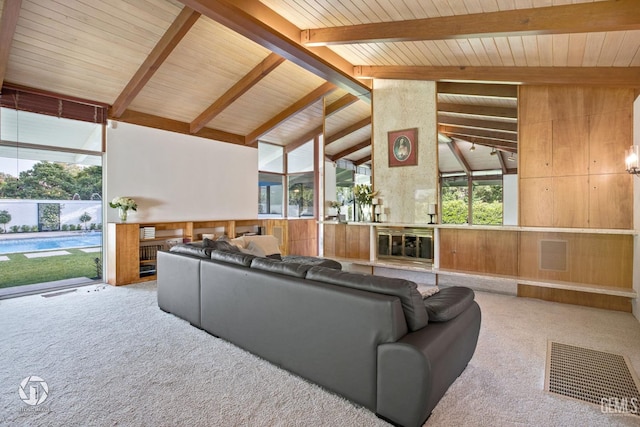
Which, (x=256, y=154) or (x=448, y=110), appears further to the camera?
(x=256, y=154)

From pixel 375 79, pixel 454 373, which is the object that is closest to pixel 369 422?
pixel 454 373

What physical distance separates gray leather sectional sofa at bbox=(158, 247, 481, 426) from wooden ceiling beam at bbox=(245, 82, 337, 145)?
4.65 meters

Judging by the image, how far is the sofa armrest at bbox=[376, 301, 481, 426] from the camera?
5.49 ft

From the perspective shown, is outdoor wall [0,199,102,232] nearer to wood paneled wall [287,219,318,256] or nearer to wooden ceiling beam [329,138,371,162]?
wood paneled wall [287,219,318,256]

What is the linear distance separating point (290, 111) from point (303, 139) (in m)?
1.64

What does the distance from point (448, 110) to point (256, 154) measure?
4.51 metres

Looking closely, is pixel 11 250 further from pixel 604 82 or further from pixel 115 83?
pixel 604 82

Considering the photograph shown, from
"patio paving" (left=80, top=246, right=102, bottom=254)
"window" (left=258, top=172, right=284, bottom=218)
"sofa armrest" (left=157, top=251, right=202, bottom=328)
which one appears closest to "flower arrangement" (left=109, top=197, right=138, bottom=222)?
A: "patio paving" (left=80, top=246, right=102, bottom=254)

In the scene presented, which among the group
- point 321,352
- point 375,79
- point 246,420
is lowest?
point 246,420

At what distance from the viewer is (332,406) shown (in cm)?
200

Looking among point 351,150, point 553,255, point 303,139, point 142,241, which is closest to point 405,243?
point 553,255

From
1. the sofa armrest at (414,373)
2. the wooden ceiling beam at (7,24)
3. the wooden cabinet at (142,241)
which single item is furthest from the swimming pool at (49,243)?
the sofa armrest at (414,373)

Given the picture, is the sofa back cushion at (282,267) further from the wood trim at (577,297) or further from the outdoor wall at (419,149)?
the wood trim at (577,297)

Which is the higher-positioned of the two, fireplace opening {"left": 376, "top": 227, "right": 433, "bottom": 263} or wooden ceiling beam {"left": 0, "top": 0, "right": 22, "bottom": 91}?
wooden ceiling beam {"left": 0, "top": 0, "right": 22, "bottom": 91}
